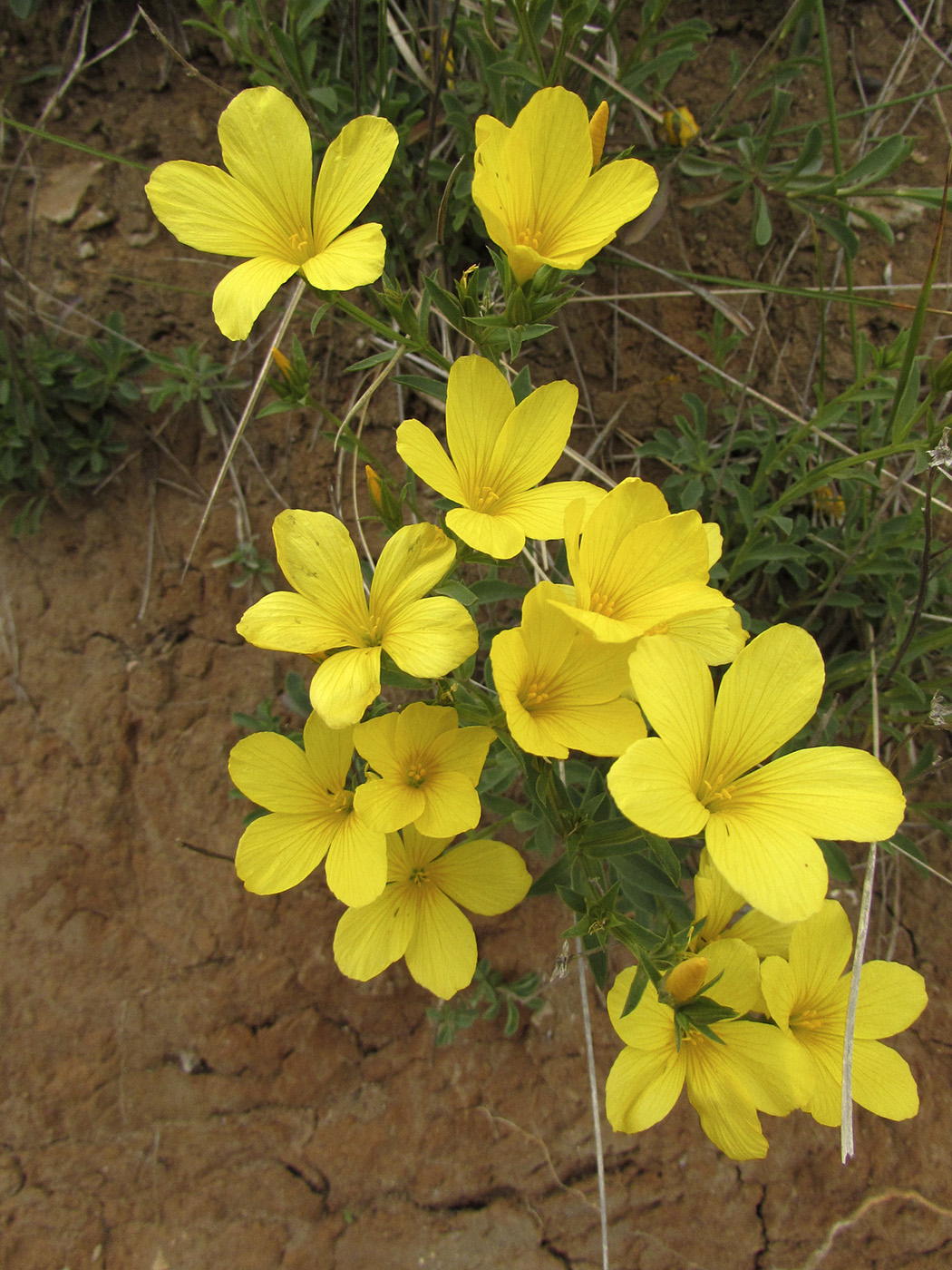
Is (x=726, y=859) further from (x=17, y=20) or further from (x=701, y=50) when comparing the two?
(x=17, y=20)

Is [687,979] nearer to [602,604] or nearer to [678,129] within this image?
[602,604]

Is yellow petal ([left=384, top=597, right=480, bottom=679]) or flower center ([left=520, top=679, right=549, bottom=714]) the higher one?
yellow petal ([left=384, top=597, right=480, bottom=679])

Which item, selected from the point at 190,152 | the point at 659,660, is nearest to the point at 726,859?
the point at 659,660

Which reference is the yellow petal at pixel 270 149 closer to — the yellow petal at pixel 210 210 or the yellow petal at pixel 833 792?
the yellow petal at pixel 210 210

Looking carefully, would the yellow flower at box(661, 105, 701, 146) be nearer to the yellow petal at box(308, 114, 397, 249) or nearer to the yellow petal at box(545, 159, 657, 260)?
the yellow petal at box(545, 159, 657, 260)

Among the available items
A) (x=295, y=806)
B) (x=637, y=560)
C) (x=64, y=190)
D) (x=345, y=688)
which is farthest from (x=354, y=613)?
(x=64, y=190)

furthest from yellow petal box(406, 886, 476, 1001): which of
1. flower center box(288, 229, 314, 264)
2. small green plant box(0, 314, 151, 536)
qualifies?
small green plant box(0, 314, 151, 536)
